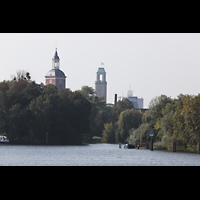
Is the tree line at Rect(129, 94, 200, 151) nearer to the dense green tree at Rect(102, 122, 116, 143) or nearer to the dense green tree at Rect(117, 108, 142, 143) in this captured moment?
the dense green tree at Rect(117, 108, 142, 143)

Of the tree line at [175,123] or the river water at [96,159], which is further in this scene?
the tree line at [175,123]

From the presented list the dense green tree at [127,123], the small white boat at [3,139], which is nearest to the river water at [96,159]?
the small white boat at [3,139]

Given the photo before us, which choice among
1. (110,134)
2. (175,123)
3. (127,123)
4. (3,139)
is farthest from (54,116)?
(175,123)

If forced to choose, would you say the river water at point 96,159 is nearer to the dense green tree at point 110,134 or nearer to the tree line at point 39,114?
the tree line at point 39,114

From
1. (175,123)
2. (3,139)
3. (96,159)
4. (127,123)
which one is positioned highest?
(127,123)

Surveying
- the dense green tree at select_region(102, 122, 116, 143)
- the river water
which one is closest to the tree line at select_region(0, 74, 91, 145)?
the dense green tree at select_region(102, 122, 116, 143)

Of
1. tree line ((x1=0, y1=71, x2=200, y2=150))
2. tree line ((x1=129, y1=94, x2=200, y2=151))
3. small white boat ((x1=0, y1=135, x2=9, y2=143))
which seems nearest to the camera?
tree line ((x1=129, y1=94, x2=200, y2=151))

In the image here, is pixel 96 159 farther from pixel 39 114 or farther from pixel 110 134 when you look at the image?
pixel 110 134

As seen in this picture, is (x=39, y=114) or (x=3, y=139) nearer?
(x=39, y=114)

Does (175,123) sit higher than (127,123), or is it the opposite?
(127,123)

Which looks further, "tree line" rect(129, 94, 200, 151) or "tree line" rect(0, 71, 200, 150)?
"tree line" rect(0, 71, 200, 150)

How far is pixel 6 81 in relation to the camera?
86250mm
